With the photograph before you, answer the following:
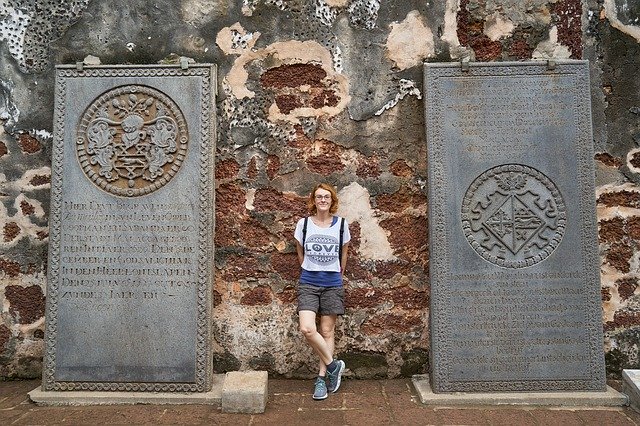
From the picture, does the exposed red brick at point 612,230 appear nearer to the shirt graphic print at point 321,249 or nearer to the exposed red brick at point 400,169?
the exposed red brick at point 400,169

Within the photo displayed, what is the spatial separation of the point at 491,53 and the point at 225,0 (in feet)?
6.27

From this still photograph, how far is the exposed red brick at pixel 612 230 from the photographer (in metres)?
3.74

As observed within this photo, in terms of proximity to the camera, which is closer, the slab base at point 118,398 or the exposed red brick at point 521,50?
the slab base at point 118,398

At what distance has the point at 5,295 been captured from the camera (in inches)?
148

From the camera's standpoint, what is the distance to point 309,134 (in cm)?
379

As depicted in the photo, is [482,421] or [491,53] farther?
[491,53]

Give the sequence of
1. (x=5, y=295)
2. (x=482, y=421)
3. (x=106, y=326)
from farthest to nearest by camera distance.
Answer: (x=5, y=295), (x=106, y=326), (x=482, y=421)

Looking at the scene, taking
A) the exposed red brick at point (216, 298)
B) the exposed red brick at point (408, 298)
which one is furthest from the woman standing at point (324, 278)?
the exposed red brick at point (216, 298)

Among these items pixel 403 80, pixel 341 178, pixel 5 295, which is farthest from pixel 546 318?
pixel 5 295

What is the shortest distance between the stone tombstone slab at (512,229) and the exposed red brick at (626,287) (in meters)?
0.38

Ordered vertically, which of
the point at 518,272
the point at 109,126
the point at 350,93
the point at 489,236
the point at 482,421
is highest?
the point at 350,93

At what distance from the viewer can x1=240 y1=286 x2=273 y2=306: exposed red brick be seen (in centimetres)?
373

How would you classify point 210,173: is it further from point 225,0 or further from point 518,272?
point 518,272

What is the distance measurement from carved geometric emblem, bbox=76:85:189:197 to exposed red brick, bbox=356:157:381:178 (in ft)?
3.93
